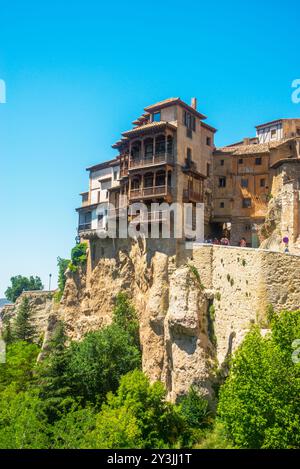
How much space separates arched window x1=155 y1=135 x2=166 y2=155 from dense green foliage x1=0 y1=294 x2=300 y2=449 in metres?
17.1

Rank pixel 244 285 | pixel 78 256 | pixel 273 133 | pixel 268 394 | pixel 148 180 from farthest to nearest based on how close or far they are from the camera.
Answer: pixel 273 133
pixel 78 256
pixel 148 180
pixel 244 285
pixel 268 394

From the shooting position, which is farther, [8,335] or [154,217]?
[8,335]

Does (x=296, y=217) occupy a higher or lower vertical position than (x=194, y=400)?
higher

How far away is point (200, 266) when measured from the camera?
41.7m

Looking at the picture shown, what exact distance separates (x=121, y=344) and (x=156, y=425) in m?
11.3

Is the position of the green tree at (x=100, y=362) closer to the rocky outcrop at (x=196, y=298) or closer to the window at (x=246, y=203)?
the rocky outcrop at (x=196, y=298)

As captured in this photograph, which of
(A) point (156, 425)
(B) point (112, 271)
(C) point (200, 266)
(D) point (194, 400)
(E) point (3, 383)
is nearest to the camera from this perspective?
(A) point (156, 425)

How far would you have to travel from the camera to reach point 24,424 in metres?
30.1

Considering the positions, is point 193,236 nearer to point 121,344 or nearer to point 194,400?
point 121,344

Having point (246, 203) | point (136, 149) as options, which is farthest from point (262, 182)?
point (136, 149)

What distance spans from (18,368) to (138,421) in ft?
69.2

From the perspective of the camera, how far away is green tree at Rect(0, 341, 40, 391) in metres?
45.5

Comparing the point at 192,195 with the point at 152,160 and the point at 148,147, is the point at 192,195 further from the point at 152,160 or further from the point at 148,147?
the point at 148,147

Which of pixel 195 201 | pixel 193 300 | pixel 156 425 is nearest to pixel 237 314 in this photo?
pixel 193 300
